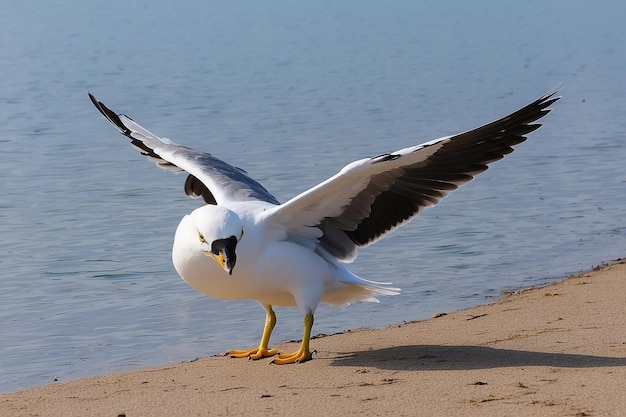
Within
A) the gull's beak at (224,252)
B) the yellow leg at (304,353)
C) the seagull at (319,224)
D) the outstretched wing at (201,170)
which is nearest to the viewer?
the gull's beak at (224,252)

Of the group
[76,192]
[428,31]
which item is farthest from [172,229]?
[428,31]

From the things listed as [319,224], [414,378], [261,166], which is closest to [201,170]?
[319,224]

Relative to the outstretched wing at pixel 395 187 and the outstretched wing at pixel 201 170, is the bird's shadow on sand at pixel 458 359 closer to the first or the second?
the outstretched wing at pixel 395 187

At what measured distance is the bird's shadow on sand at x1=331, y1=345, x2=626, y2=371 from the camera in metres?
6.88

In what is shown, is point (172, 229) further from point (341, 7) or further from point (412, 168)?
point (341, 7)

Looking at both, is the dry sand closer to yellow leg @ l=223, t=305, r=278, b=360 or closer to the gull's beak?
yellow leg @ l=223, t=305, r=278, b=360

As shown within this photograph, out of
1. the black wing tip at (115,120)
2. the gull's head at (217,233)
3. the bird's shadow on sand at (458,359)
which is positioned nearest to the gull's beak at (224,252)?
the gull's head at (217,233)

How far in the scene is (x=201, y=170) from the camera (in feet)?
28.6

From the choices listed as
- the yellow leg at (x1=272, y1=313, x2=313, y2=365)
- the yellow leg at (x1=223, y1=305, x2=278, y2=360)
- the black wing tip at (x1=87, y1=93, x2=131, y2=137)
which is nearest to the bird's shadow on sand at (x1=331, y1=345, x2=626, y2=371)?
the yellow leg at (x1=272, y1=313, x2=313, y2=365)

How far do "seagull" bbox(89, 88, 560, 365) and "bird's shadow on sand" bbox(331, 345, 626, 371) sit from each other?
1.38 ft

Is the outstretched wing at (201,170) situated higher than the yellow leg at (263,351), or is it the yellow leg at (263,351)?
the outstretched wing at (201,170)

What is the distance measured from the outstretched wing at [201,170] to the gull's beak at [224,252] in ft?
3.61

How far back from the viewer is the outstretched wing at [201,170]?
329 inches

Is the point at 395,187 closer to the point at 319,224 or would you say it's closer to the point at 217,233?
the point at 319,224
